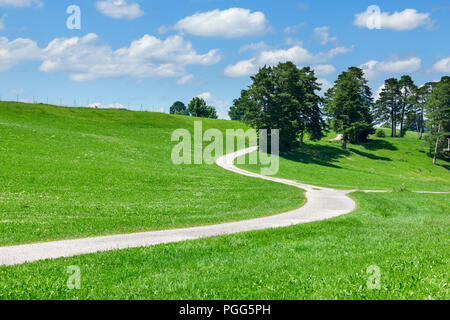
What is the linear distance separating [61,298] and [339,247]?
28.6 feet

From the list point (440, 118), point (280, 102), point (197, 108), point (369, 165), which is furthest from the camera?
point (197, 108)

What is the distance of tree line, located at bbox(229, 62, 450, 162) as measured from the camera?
2697 inches

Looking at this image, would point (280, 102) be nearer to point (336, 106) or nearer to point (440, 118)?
point (336, 106)

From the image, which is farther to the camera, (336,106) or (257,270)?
(336,106)

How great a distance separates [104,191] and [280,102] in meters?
51.7

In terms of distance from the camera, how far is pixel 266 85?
223 ft

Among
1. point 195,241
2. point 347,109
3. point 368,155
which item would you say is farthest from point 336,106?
point 195,241

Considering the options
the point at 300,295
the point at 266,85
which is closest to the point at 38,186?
the point at 300,295

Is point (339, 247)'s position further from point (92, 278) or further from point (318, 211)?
point (318, 211)

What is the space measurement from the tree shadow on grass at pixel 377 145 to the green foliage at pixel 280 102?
24.0m

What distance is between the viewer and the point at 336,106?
8525cm

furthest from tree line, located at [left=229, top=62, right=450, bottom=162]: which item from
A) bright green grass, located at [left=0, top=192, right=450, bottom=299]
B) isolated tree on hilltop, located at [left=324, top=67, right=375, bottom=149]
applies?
bright green grass, located at [left=0, top=192, right=450, bottom=299]

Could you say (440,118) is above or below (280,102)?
below

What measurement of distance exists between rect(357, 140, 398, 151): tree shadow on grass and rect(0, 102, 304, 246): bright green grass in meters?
59.0
